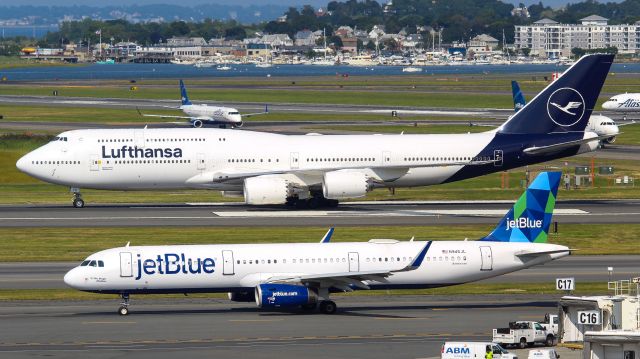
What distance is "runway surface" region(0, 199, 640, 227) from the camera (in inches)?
2992

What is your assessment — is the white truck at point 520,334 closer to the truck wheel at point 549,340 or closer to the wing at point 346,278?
the truck wheel at point 549,340

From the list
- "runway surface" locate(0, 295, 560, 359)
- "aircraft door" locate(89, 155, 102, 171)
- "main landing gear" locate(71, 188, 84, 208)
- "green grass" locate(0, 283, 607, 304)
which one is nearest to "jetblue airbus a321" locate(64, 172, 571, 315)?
"runway surface" locate(0, 295, 560, 359)

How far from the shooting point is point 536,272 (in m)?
61.8

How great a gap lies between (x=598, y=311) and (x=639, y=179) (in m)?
58.1

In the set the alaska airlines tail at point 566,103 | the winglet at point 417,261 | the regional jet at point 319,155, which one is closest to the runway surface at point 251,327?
the winglet at point 417,261

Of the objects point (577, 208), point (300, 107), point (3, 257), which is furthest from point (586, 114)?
point (300, 107)

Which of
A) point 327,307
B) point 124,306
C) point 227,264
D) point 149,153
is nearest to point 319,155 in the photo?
point 149,153

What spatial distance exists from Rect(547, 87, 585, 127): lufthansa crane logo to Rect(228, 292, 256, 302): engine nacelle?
34.7m

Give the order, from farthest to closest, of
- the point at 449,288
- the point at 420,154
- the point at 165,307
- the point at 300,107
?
the point at 300,107 → the point at 420,154 → the point at 449,288 → the point at 165,307

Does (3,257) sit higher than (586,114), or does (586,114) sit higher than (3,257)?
(586,114)

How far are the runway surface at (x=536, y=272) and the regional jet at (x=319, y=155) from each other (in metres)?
16.3

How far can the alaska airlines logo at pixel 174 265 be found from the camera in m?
50.2

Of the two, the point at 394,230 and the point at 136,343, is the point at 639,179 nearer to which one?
the point at 394,230

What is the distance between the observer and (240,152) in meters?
81.4
